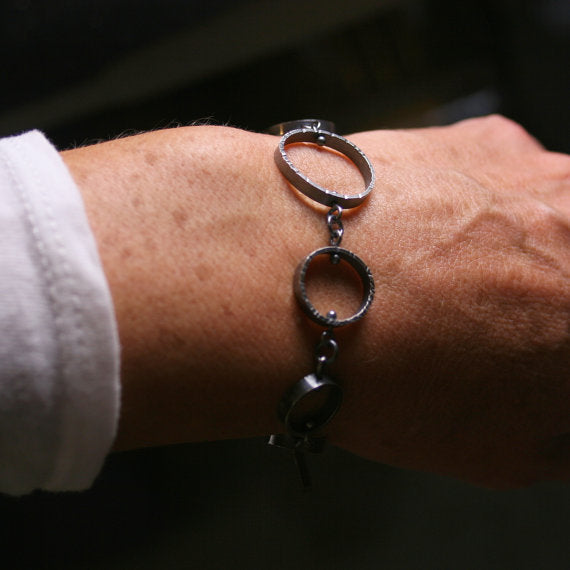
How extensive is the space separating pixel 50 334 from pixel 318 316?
253 millimetres

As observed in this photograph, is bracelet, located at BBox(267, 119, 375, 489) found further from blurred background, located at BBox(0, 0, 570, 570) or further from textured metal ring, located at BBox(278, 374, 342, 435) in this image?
blurred background, located at BBox(0, 0, 570, 570)

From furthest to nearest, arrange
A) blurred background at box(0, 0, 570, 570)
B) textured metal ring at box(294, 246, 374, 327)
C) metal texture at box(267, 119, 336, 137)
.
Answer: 1. blurred background at box(0, 0, 570, 570)
2. metal texture at box(267, 119, 336, 137)
3. textured metal ring at box(294, 246, 374, 327)

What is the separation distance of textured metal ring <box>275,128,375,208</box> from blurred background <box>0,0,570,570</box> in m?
0.21

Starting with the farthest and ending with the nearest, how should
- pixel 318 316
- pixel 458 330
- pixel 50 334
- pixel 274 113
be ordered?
pixel 274 113 → pixel 458 330 → pixel 318 316 → pixel 50 334

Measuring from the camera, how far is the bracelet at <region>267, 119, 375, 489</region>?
1.94 feet

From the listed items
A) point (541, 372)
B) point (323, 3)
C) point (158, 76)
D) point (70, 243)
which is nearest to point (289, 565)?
point (541, 372)

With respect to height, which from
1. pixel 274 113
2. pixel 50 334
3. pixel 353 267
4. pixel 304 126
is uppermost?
pixel 274 113

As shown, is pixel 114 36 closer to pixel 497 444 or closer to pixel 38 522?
pixel 38 522

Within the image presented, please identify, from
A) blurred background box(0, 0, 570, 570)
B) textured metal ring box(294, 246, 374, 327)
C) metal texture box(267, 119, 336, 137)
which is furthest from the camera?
blurred background box(0, 0, 570, 570)

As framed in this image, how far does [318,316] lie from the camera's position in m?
0.59

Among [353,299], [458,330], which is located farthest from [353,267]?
[458,330]

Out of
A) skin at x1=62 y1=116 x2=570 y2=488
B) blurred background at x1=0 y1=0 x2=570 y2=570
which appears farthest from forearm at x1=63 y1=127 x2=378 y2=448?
blurred background at x1=0 y1=0 x2=570 y2=570

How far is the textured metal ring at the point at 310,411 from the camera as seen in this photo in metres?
0.59

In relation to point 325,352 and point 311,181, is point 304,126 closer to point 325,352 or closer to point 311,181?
point 311,181
